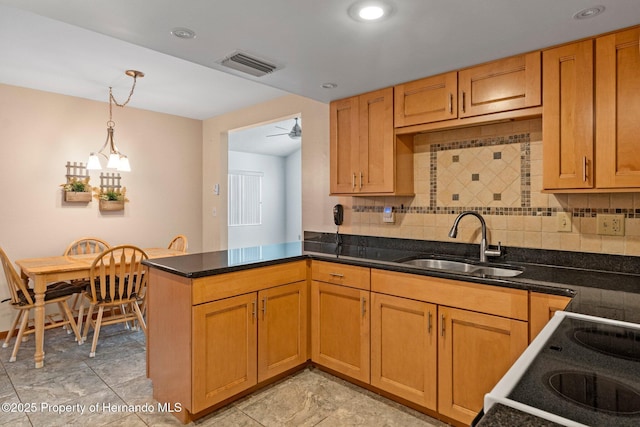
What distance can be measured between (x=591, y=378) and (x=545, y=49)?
5.90 feet

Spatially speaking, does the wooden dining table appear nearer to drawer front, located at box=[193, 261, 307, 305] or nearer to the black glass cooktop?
drawer front, located at box=[193, 261, 307, 305]

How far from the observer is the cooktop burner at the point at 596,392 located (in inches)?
26.3

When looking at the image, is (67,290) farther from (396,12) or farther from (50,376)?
(396,12)

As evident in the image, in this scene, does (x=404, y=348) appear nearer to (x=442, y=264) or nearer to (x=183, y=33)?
(x=442, y=264)

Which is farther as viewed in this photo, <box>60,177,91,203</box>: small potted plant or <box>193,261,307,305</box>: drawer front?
<box>60,177,91,203</box>: small potted plant

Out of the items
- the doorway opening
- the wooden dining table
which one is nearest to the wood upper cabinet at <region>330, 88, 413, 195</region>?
the wooden dining table

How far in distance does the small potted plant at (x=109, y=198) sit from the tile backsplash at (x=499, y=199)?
9.59 feet

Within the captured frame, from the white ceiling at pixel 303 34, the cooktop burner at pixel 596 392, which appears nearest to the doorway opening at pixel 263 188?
the white ceiling at pixel 303 34

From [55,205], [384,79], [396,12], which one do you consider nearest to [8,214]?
[55,205]

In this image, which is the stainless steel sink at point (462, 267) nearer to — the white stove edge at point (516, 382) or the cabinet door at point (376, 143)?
the cabinet door at point (376, 143)

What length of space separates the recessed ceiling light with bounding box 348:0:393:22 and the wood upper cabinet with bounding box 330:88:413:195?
917 millimetres

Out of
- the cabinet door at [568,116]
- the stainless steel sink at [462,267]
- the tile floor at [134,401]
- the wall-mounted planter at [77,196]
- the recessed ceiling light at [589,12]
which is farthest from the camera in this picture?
the wall-mounted planter at [77,196]

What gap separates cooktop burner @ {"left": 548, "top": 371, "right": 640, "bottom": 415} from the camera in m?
0.67

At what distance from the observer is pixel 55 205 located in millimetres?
3738
